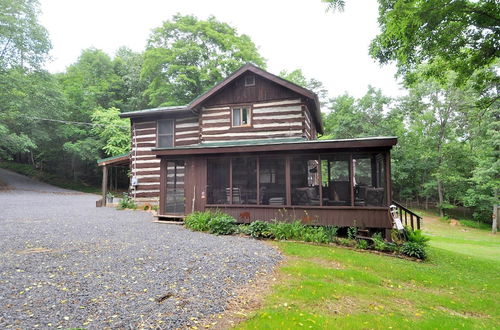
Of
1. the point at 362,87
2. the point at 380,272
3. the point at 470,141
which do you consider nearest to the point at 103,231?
the point at 380,272

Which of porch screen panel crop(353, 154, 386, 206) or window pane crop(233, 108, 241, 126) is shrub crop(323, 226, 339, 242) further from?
window pane crop(233, 108, 241, 126)

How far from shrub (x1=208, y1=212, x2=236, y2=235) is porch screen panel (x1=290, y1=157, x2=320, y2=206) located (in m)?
2.70

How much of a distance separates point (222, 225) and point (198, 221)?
1.08m

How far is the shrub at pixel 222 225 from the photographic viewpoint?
Result: 988 centimetres

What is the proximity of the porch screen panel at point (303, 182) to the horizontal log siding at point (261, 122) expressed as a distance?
158 centimetres

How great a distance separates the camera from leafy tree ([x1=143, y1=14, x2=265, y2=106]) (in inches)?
1051

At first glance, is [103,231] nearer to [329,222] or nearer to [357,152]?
[329,222]

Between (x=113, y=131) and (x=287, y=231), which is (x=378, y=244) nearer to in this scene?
(x=287, y=231)

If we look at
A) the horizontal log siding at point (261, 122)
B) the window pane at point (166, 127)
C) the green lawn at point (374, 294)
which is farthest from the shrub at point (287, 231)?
the window pane at point (166, 127)

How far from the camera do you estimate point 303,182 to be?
13180 mm

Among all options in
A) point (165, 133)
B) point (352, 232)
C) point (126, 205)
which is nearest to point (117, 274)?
point (352, 232)

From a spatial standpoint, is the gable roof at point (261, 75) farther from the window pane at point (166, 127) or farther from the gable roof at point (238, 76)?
the window pane at point (166, 127)

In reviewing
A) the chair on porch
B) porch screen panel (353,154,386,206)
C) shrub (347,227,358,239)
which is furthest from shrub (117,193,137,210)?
porch screen panel (353,154,386,206)

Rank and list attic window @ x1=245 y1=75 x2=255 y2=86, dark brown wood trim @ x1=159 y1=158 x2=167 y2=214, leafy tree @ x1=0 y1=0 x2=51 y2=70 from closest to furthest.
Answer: dark brown wood trim @ x1=159 y1=158 x2=167 y2=214 < attic window @ x1=245 y1=75 x2=255 y2=86 < leafy tree @ x1=0 y1=0 x2=51 y2=70
